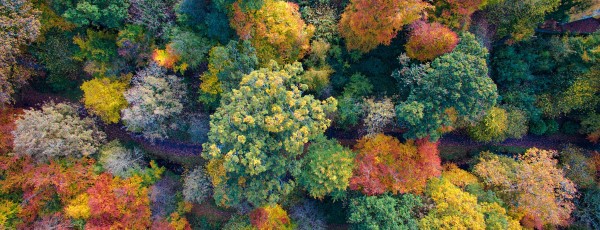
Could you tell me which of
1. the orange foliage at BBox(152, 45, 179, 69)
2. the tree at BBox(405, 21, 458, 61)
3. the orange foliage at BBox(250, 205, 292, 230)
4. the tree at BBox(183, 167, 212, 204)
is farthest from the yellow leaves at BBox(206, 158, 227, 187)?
the tree at BBox(405, 21, 458, 61)

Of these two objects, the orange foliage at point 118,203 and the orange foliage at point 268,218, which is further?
the orange foliage at point 268,218

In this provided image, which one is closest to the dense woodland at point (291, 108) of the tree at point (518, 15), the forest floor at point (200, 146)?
the tree at point (518, 15)

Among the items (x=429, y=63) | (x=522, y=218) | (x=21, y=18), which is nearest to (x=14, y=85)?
(x=21, y=18)

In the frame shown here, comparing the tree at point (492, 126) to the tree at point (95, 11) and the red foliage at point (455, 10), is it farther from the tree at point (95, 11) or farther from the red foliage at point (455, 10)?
the tree at point (95, 11)

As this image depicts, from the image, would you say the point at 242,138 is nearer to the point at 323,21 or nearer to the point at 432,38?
the point at 323,21

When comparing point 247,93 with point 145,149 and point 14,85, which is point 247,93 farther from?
point 14,85

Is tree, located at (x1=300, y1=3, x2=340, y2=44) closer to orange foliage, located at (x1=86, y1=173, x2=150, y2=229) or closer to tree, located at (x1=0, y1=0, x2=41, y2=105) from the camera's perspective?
orange foliage, located at (x1=86, y1=173, x2=150, y2=229)
